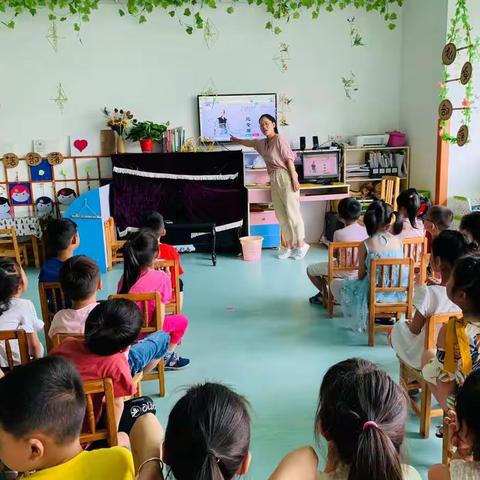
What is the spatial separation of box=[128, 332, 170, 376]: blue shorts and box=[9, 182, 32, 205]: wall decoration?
13.6ft

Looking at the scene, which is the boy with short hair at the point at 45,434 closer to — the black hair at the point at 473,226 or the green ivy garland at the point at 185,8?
the black hair at the point at 473,226

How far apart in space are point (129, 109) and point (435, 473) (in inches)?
210

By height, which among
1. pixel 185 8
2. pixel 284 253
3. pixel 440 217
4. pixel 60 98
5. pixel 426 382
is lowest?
pixel 284 253

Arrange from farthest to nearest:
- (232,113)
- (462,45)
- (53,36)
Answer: (232,113)
(53,36)
(462,45)

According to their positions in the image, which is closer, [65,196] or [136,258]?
[136,258]

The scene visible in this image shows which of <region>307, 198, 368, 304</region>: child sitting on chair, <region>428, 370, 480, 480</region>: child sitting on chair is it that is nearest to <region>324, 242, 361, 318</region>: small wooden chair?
<region>307, 198, 368, 304</region>: child sitting on chair

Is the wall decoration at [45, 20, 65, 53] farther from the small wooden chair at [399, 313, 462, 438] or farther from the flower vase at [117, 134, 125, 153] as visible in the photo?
the small wooden chair at [399, 313, 462, 438]

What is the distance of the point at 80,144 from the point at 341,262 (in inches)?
143

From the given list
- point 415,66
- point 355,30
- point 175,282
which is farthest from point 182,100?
point 175,282

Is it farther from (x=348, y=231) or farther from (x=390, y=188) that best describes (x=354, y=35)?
(x=348, y=231)

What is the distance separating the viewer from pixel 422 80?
572 centimetres

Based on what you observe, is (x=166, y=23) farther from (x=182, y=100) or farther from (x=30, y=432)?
(x=30, y=432)

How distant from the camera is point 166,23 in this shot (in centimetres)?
572

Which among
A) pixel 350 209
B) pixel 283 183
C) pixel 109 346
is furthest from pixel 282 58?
pixel 109 346
